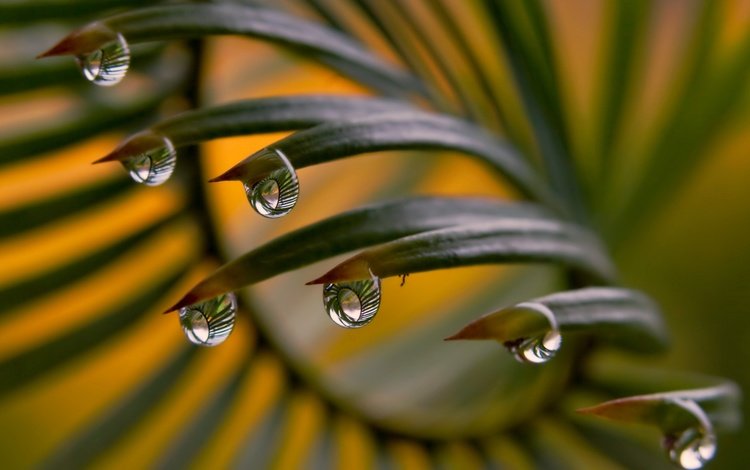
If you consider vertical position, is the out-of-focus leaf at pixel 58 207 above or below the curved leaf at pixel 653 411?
above

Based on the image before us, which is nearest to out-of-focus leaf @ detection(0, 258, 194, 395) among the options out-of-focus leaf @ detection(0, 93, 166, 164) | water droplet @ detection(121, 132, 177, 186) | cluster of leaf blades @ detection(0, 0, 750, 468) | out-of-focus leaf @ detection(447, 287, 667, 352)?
cluster of leaf blades @ detection(0, 0, 750, 468)

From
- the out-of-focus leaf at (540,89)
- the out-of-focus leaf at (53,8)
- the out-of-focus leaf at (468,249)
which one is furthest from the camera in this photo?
the out-of-focus leaf at (540,89)

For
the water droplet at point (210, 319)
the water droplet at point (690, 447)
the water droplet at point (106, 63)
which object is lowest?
the water droplet at point (210, 319)

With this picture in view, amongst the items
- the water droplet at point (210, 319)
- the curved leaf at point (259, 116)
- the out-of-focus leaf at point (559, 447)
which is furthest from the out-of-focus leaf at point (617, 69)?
the water droplet at point (210, 319)

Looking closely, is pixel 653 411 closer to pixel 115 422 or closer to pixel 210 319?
pixel 210 319

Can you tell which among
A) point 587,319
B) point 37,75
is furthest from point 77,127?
point 587,319

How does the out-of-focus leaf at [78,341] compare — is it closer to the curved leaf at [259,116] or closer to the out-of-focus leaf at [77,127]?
the out-of-focus leaf at [77,127]

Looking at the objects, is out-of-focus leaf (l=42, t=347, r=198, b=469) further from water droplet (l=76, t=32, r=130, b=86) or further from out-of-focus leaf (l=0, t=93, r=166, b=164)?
water droplet (l=76, t=32, r=130, b=86)

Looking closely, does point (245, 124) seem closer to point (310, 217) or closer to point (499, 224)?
point (499, 224)

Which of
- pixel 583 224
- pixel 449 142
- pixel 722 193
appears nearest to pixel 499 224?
pixel 449 142
